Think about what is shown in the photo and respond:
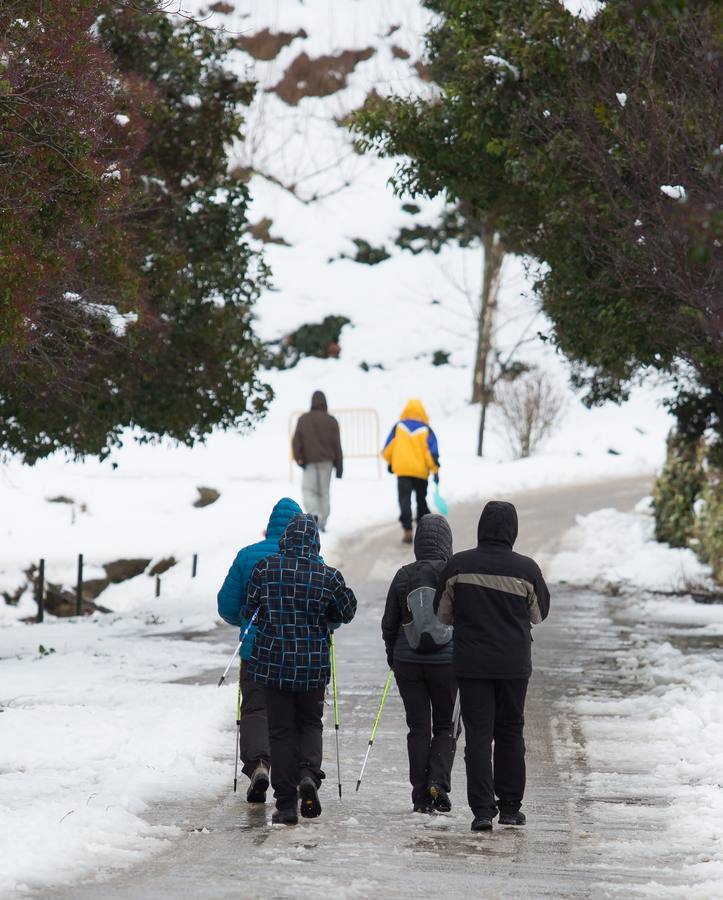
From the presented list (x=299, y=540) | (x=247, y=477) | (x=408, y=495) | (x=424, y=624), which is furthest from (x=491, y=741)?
(x=247, y=477)

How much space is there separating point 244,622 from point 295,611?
397mm

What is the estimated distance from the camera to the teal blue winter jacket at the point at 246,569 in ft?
23.8

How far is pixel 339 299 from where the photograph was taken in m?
45.7

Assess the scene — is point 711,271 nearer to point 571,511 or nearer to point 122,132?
point 122,132

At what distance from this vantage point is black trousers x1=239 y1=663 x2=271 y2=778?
287 inches

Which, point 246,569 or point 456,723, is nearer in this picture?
point 246,569

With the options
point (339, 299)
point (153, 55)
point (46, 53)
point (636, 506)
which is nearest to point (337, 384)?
point (339, 299)

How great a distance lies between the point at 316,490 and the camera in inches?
747

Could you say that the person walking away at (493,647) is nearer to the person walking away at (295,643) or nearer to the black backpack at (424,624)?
the black backpack at (424,624)

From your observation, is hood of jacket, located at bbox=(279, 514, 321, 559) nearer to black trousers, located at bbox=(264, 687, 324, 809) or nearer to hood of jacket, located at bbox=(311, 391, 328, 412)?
black trousers, located at bbox=(264, 687, 324, 809)

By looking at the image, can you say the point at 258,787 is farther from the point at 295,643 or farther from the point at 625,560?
the point at 625,560

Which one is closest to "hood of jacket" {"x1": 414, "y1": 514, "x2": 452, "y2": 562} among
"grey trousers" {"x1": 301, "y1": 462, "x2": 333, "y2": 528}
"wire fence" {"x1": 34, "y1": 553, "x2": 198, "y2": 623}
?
"wire fence" {"x1": 34, "y1": 553, "x2": 198, "y2": 623}

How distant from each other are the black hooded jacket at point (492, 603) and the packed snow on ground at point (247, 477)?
1710mm

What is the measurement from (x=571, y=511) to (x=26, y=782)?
16.3 meters
